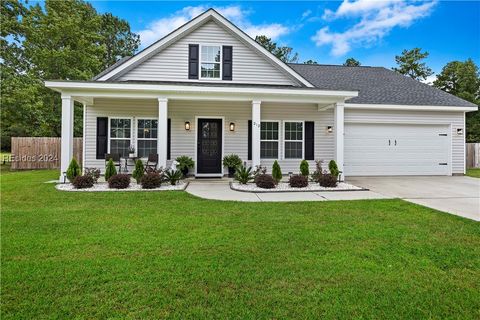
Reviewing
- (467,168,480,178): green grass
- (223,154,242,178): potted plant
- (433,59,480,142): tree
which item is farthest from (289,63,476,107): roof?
(433,59,480,142): tree

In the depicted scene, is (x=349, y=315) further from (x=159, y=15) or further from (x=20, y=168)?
(x=20, y=168)

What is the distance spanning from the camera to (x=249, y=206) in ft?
18.9

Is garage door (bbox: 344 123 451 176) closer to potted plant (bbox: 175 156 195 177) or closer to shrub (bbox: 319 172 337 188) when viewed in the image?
shrub (bbox: 319 172 337 188)

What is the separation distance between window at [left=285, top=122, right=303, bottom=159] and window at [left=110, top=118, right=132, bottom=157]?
19.8 feet

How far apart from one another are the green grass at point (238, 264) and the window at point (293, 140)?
590cm

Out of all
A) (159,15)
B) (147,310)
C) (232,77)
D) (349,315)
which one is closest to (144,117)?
(232,77)

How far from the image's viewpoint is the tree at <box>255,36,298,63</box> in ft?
85.5

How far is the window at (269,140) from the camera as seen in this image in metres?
10.9

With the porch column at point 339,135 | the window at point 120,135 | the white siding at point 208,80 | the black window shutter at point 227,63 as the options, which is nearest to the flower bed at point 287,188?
the porch column at point 339,135

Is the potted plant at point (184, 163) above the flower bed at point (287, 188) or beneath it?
above

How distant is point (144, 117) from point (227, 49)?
4.04 m

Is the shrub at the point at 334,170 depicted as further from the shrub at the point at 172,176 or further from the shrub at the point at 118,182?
the shrub at the point at 118,182

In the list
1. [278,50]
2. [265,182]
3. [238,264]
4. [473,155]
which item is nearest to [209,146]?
[265,182]

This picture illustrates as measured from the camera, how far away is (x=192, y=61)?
33.7 ft
